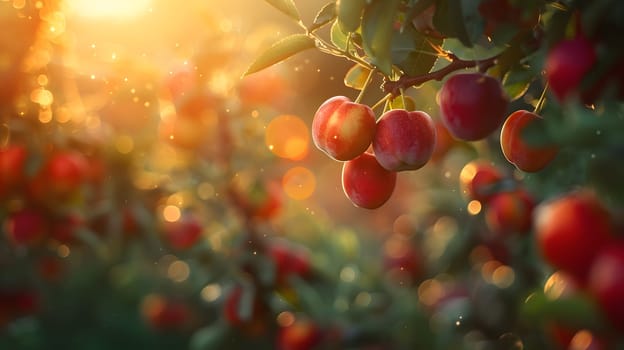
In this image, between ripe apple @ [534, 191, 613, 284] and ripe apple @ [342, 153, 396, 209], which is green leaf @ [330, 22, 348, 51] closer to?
ripe apple @ [342, 153, 396, 209]

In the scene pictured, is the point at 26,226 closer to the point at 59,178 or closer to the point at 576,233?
Result: the point at 59,178

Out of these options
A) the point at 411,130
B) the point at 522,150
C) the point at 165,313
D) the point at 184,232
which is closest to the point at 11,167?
the point at 184,232

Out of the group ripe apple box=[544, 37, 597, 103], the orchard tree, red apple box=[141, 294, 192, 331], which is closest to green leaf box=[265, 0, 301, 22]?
the orchard tree

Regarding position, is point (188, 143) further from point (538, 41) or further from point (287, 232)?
point (538, 41)

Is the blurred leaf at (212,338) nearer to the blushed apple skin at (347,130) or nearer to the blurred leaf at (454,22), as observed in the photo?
the blushed apple skin at (347,130)

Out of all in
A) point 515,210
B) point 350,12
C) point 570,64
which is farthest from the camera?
point 515,210

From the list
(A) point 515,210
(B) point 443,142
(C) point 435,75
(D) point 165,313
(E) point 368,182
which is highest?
(C) point 435,75

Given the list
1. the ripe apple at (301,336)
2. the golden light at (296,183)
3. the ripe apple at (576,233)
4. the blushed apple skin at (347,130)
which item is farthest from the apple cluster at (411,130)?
the golden light at (296,183)
